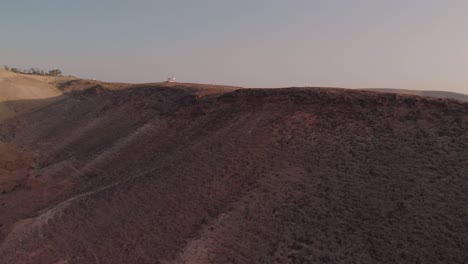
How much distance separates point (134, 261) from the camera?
12.7m

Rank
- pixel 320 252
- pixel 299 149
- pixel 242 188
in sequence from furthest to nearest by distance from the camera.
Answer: pixel 299 149, pixel 242 188, pixel 320 252

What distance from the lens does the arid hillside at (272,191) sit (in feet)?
35.6

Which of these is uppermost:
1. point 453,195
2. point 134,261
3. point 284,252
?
point 453,195

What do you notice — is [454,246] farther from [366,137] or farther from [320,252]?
[366,137]

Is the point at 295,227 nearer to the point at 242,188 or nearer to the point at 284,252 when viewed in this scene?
the point at 284,252

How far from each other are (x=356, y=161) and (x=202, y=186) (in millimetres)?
5586

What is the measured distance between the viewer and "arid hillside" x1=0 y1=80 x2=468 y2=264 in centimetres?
1084

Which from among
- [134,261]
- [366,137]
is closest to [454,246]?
[366,137]

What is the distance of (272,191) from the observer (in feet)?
45.2

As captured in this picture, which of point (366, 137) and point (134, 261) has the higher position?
point (366, 137)

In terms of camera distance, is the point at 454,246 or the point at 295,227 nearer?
the point at 454,246

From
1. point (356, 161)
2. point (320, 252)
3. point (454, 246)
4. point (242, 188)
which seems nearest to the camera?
point (454, 246)

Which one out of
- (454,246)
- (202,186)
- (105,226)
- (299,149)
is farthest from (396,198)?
(105,226)

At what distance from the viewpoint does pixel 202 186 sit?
15688 millimetres
